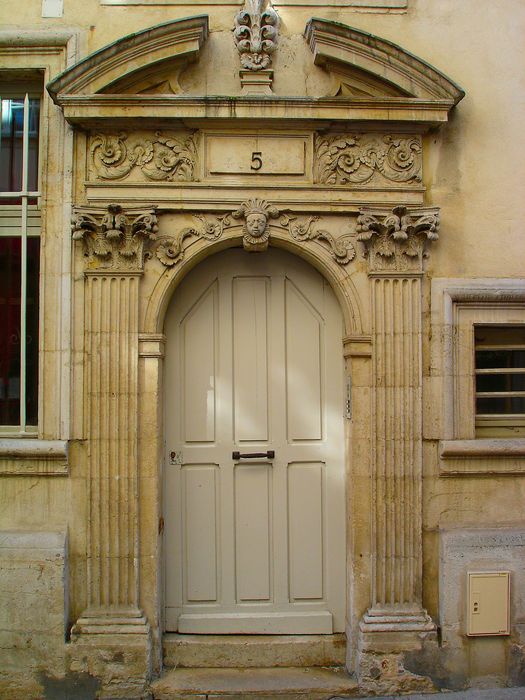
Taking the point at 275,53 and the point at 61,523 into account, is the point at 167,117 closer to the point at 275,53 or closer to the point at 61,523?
the point at 275,53

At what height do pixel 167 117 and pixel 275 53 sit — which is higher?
pixel 275 53

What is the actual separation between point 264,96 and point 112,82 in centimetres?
104

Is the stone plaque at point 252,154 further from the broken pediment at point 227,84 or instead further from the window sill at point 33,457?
the window sill at point 33,457

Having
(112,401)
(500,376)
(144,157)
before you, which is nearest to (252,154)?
(144,157)

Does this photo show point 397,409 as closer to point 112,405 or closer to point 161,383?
point 161,383

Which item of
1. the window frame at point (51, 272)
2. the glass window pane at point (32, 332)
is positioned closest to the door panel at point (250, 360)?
the window frame at point (51, 272)

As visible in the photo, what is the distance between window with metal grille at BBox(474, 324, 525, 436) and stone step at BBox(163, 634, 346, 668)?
193 centimetres

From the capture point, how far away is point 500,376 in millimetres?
4395

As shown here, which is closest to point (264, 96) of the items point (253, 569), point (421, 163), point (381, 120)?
point (381, 120)

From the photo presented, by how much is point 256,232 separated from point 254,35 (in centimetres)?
137

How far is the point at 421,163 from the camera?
4.24 m

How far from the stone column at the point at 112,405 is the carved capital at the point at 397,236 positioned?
149cm

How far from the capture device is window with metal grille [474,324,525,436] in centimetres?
436

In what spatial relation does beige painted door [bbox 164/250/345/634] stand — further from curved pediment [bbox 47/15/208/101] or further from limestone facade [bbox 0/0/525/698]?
curved pediment [bbox 47/15/208/101]
